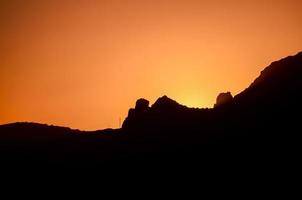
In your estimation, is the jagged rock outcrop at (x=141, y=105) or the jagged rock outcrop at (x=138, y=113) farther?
the jagged rock outcrop at (x=141, y=105)

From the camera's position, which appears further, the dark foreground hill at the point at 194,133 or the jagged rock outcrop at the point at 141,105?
the jagged rock outcrop at the point at 141,105

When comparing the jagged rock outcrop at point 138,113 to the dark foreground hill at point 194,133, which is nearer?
the dark foreground hill at point 194,133

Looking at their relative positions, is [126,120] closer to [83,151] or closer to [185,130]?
[83,151]

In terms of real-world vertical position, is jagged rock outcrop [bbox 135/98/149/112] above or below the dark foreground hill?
above

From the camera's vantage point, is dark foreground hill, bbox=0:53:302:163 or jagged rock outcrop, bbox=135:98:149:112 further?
jagged rock outcrop, bbox=135:98:149:112

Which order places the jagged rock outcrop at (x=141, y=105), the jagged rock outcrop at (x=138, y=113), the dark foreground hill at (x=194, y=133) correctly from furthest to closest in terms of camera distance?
1. the jagged rock outcrop at (x=141, y=105)
2. the jagged rock outcrop at (x=138, y=113)
3. the dark foreground hill at (x=194, y=133)

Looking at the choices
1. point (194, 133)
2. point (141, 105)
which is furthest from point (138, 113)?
point (194, 133)

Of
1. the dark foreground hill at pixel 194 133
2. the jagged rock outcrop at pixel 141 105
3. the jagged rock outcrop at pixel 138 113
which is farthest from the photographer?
the jagged rock outcrop at pixel 141 105

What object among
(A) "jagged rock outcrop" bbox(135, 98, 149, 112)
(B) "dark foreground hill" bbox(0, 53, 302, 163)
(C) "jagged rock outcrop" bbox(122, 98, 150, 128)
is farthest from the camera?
(A) "jagged rock outcrop" bbox(135, 98, 149, 112)

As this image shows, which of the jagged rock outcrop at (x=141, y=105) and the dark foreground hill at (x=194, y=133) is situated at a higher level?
the jagged rock outcrop at (x=141, y=105)

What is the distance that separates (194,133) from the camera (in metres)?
66.4

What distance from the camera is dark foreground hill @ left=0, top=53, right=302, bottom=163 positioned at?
182 feet

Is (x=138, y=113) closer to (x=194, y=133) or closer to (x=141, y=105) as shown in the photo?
(x=141, y=105)

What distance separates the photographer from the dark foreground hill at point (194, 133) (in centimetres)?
5544
